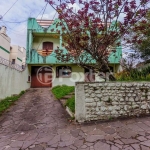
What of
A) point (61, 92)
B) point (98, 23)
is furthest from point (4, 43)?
point (98, 23)

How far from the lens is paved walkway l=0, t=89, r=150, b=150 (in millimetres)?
3367

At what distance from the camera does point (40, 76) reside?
47.6 feet

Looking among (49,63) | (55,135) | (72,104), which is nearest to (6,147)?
(55,135)

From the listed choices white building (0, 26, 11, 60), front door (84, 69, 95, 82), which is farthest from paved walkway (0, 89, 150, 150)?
white building (0, 26, 11, 60)

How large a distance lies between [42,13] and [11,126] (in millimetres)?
5733

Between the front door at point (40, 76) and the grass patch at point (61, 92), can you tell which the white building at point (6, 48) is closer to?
the front door at point (40, 76)

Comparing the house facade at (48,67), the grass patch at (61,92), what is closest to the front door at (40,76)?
the house facade at (48,67)

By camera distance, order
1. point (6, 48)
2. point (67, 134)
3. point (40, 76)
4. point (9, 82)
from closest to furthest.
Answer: point (67, 134)
point (9, 82)
point (40, 76)
point (6, 48)

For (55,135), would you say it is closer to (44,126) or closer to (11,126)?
(44,126)

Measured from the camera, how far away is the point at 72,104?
620cm

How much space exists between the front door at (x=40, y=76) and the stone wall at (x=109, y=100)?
9.98 meters
